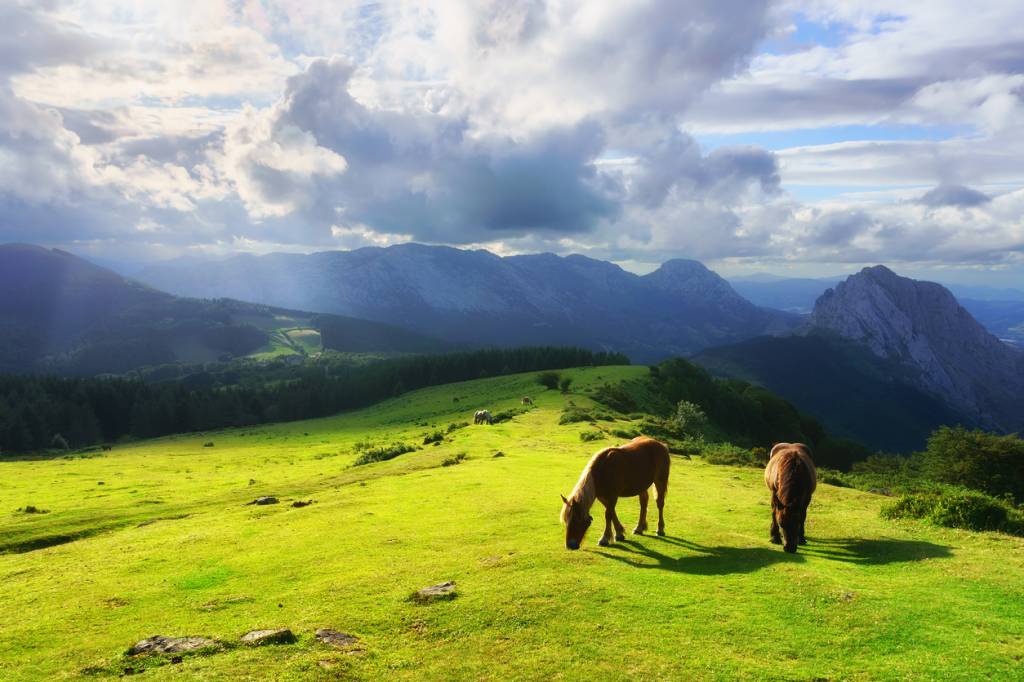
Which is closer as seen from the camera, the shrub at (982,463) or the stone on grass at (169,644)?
the stone on grass at (169,644)

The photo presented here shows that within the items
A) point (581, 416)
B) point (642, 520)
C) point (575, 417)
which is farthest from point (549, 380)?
point (642, 520)

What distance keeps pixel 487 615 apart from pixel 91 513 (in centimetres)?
2880

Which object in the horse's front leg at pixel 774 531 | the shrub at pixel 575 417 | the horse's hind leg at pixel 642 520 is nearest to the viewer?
the horse's front leg at pixel 774 531

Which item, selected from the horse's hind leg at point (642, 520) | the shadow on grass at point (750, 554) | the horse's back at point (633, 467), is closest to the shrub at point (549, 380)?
the horse's back at point (633, 467)

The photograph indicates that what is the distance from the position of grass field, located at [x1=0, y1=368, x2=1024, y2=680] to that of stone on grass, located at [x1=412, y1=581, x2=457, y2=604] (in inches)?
11.0

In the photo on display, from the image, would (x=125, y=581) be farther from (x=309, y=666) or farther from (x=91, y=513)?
(x=91, y=513)

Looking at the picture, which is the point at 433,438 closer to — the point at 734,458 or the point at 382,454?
the point at 382,454

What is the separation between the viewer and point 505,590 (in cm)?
1509

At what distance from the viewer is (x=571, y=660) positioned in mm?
11508

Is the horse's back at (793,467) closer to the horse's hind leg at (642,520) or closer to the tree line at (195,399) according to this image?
the horse's hind leg at (642,520)

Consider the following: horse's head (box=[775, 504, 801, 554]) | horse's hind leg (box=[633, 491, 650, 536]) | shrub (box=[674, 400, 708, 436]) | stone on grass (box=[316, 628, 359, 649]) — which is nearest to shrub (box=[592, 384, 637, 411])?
shrub (box=[674, 400, 708, 436])

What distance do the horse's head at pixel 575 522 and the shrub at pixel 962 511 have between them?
13.6 metres

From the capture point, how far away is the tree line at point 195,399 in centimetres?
13200

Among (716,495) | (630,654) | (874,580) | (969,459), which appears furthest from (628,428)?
(630,654)
